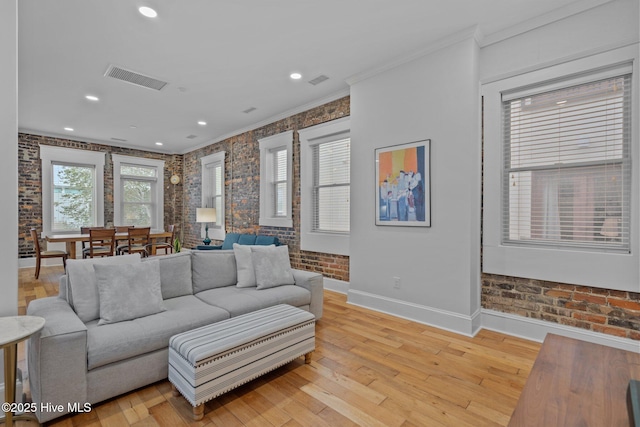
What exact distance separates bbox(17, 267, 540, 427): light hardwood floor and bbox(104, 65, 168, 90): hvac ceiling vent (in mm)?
3138

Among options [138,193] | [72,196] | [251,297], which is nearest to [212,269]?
[251,297]

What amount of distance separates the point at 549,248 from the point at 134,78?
199 inches

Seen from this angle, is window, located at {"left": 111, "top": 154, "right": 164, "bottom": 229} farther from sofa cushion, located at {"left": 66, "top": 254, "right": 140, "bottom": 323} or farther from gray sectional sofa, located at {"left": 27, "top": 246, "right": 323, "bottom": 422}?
sofa cushion, located at {"left": 66, "top": 254, "right": 140, "bottom": 323}

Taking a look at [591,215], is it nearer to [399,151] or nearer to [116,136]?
[399,151]

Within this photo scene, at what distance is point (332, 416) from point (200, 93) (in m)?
4.41

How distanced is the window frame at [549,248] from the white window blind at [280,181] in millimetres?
3362

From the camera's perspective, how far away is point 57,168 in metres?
6.77

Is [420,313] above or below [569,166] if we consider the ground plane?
below

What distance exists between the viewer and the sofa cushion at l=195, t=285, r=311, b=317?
8.84 feet

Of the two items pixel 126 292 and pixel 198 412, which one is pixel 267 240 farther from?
pixel 198 412

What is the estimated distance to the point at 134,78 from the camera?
3.96 metres

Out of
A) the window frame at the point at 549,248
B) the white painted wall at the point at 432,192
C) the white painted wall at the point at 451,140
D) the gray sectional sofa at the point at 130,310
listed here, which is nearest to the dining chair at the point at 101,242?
the gray sectional sofa at the point at 130,310

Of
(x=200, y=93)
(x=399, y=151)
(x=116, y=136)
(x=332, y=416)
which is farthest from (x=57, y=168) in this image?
(x=332, y=416)

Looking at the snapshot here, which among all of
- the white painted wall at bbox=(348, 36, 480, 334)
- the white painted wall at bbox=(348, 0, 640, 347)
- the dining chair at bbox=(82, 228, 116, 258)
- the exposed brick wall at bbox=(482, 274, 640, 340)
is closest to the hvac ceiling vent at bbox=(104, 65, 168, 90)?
the dining chair at bbox=(82, 228, 116, 258)
